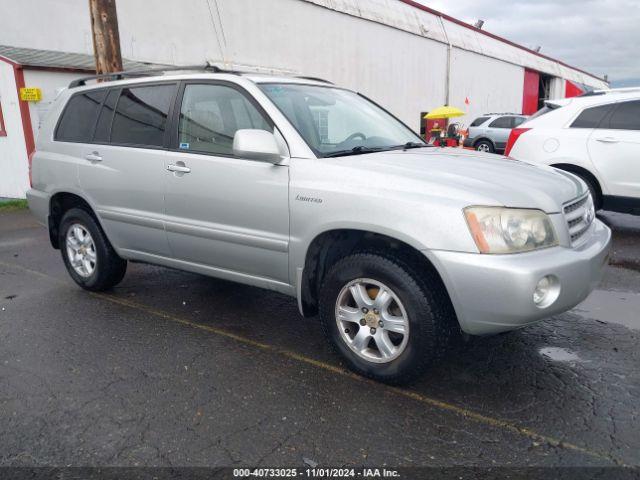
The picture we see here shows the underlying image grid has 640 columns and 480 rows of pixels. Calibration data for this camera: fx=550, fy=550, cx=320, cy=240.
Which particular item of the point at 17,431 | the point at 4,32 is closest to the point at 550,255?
the point at 17,431

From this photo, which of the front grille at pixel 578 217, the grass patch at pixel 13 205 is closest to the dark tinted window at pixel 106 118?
the front grille at pixel 578 217

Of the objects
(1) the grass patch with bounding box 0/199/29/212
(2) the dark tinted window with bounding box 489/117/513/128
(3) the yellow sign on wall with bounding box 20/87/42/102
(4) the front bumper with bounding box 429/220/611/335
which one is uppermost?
(3) the yellow sign on wall with bounding box 20/87/42/102

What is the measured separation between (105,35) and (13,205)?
14.7 feet

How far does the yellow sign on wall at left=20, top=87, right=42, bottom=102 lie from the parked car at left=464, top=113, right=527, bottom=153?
44.2 ft

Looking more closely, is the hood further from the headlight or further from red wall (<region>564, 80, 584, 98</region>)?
red wall (<region>564, 80, 584, 98</region>)

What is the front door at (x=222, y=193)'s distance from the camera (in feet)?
11.2

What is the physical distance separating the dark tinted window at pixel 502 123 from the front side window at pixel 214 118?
16.4 m

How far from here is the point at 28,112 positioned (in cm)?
996

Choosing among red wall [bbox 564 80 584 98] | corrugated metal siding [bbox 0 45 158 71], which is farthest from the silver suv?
red wall [bbox 564 80 584 98]

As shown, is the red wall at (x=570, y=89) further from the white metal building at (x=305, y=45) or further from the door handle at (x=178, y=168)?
the door handle at (x=178, y=168)

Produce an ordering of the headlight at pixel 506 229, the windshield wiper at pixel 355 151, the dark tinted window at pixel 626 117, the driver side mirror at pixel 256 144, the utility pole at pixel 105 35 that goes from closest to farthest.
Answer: the headlight at pixel 506 229 < the driver side mirror at pixel 256 144 < the windshield wiper at pixel 355 151 < the dark tinted window at pixel 626 117 < the utility pole at pixel 105 35

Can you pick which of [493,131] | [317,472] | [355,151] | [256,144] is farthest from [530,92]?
[317,472]

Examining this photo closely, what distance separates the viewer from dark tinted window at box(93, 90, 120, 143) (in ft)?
14.6

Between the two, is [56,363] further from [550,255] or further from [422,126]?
[422,126]
